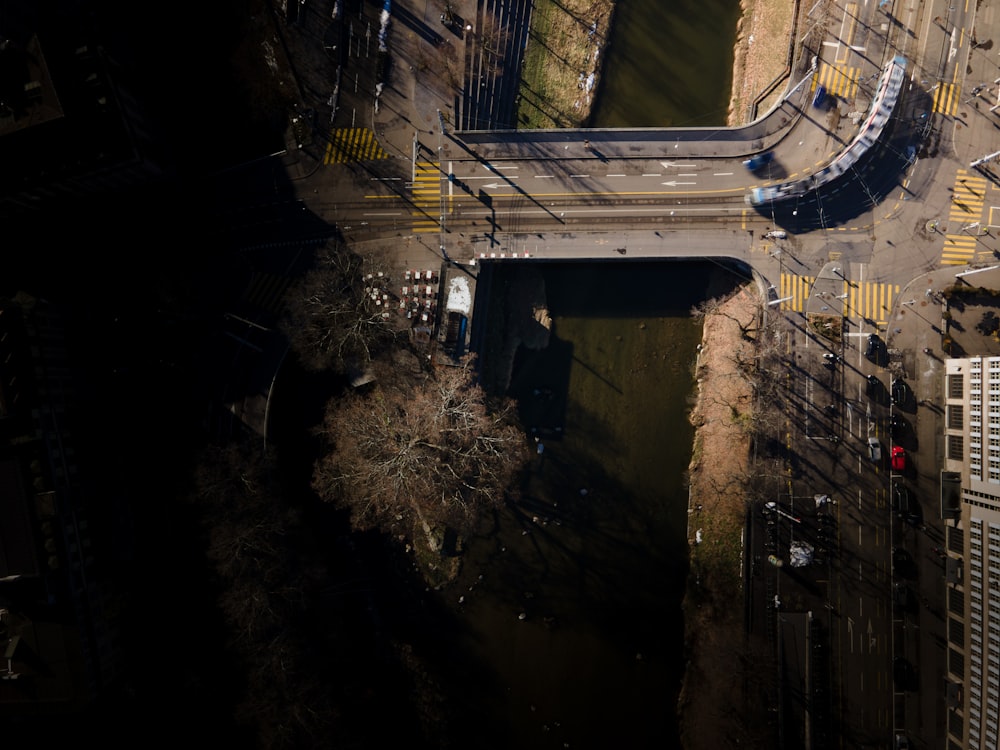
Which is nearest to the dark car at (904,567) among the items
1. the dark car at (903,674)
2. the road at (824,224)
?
the road at (824,224)

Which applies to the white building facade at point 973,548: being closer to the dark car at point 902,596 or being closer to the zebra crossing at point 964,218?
the dark car at point 902,596

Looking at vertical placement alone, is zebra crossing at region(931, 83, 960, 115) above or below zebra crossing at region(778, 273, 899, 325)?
above

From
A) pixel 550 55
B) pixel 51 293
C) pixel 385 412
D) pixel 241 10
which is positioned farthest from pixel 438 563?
pixel 241 10

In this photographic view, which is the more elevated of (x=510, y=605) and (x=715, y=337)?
(x=715, y=337)

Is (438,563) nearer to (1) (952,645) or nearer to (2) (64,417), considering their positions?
(2) (64,417)

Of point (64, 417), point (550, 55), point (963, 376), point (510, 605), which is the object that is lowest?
point (510, 605)

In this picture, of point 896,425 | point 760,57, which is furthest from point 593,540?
point 760,57

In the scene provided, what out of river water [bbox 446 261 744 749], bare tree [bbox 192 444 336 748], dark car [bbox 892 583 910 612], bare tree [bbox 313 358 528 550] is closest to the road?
dark car [bbox 892 583 910 612]

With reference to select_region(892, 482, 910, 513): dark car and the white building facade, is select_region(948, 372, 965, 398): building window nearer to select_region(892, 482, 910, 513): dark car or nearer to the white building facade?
the white building facade
